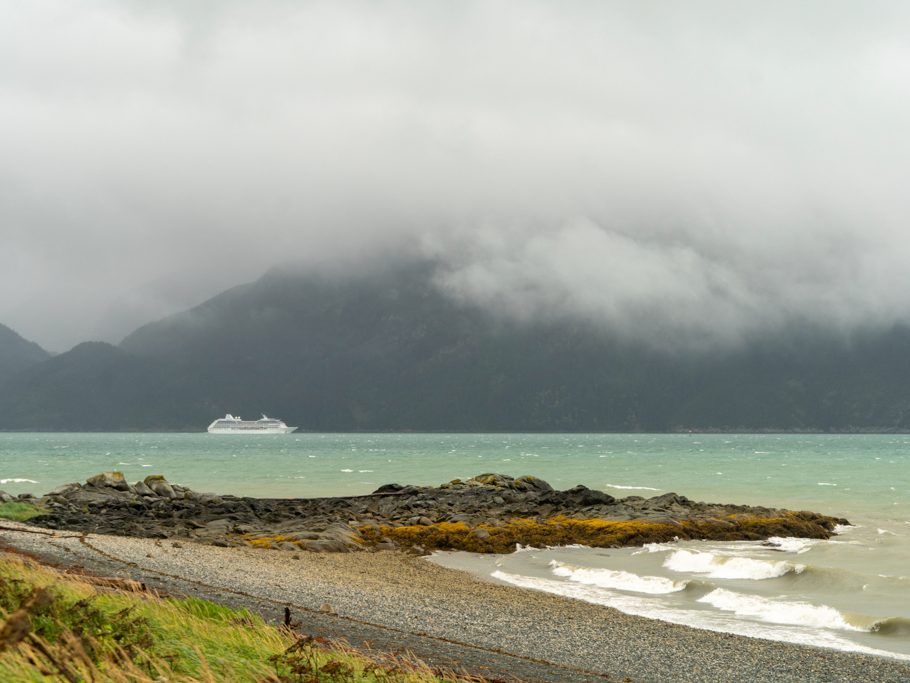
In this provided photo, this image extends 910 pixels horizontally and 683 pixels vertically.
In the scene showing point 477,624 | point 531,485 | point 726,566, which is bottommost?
point 531,485

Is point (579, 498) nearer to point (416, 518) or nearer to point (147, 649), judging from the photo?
point (416, 518)

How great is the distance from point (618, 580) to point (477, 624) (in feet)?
34.1

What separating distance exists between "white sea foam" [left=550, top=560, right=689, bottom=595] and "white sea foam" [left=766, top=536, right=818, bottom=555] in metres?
9.03

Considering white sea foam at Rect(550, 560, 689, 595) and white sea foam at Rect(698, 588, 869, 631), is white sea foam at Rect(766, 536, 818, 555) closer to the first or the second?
white sea foam at Rect(550, 560, 689, 595)

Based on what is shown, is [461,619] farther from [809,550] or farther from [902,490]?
[902,490]

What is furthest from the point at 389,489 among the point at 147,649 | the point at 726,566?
the point at 147,649

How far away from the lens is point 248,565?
2597 centimetres

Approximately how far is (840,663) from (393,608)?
8.88 m

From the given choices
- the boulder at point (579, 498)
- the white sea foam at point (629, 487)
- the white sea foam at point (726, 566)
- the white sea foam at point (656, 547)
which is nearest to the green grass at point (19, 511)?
the boulder at point (579, 498)

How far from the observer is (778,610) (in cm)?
2125

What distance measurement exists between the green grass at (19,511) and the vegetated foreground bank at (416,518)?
35 cm

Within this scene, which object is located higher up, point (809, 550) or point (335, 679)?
point (335, 679)

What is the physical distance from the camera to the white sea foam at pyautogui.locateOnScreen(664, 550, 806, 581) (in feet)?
87.4

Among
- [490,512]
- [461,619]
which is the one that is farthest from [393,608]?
[490,512]
